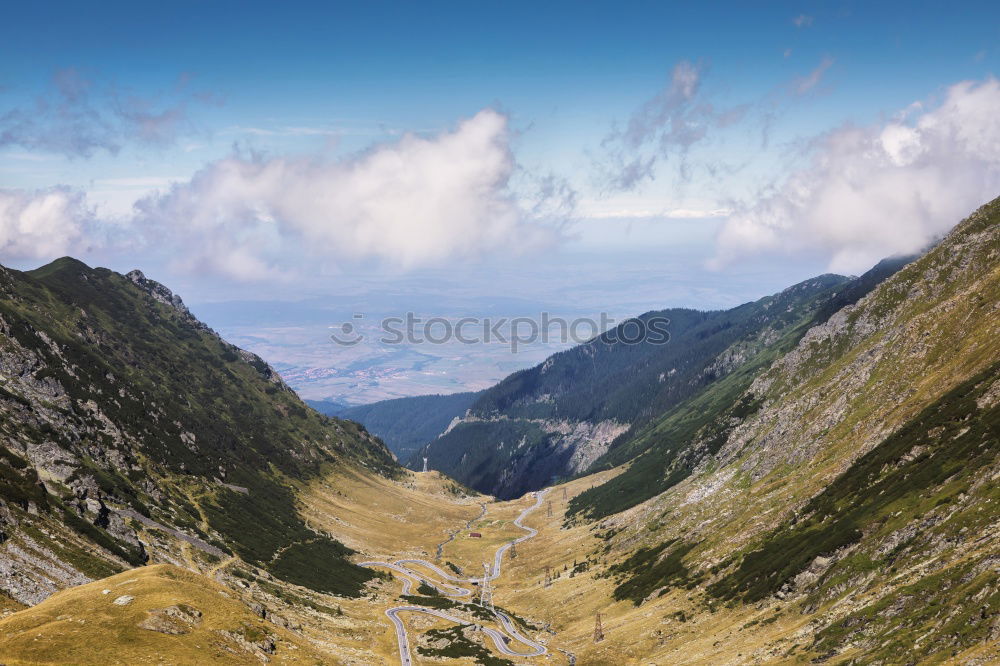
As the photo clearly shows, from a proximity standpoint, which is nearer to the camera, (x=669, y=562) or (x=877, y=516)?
(x=877, y=516)

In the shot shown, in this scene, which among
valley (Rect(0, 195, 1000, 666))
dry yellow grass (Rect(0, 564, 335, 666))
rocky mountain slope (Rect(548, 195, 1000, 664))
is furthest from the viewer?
valley (Rect(0, 195, 1000, 666))

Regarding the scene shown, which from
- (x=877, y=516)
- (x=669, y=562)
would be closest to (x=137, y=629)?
(x=877, y=516)

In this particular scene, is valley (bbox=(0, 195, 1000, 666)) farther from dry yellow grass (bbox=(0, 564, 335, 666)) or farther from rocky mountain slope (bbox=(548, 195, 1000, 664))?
rocky mountain slope (bbox=(548, 195, 1000, 664))

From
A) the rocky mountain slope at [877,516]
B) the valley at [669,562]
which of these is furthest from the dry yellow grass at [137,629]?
the rocky mountain slope at [877,516]

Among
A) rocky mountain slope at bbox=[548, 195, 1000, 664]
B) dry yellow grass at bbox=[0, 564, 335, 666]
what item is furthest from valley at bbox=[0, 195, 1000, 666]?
rocky mountain slope at bbox=[548, 195, 1000, 664]

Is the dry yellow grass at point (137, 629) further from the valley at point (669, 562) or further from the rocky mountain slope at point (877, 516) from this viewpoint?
the rocky mountain slope at point (877, 516)

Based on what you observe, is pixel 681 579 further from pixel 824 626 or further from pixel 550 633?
pixel 824 626

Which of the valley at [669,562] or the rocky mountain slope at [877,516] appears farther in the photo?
the valley at [669,562]

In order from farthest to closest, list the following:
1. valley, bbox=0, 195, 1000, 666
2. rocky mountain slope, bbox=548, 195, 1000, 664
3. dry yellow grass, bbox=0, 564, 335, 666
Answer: valley, bbox=0, 195, 1000, 666 → rocky mountain slope, bbox=548, 195, 1000, 664 → dry yellow grass, bbox=0, 564, 335, 666

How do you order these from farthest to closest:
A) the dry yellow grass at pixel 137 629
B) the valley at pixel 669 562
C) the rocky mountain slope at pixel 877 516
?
the valley at pixel 669 562
the rocky mountain slope at pixel 877 516
the dry yellow grass at pixel 137 629

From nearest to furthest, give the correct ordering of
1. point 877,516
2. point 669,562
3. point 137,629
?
point 137,629, point 877,516, point 669,562

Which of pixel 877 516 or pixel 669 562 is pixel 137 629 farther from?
pixel 669 562

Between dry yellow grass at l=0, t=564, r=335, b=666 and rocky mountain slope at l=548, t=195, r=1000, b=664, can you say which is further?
rocky mountain slope at l=548, t=195, r=1000, b=664
